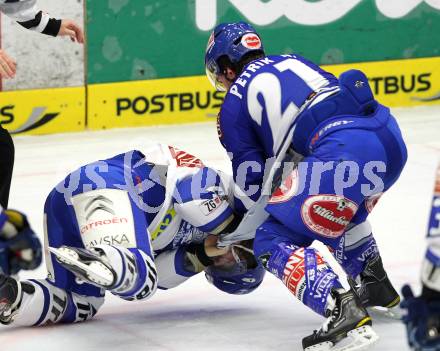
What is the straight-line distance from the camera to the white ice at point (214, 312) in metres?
4.21

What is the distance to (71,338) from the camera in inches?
168

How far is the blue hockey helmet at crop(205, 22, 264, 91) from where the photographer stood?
4.73m

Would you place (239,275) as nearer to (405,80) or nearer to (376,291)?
(376,291)

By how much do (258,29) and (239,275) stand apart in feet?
12.7

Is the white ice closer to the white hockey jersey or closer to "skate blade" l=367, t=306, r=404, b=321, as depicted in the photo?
"skate blade" l=367, t=306, r=404, b=321

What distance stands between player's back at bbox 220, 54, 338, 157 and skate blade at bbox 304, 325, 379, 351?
0.82m

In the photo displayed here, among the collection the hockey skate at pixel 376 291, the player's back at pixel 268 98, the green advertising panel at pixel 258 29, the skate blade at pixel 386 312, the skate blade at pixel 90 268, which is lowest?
the green advertising panel at pixel 258 29

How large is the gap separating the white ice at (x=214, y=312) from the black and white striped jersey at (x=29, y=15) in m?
0.91

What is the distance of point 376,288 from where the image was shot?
179 inches

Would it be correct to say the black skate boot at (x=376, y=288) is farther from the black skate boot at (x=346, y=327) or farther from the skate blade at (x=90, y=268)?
the skate blade at (x=90, y=268)

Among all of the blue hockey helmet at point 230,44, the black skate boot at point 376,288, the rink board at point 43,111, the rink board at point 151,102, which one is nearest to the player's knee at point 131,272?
the black skate boot at point 376,288

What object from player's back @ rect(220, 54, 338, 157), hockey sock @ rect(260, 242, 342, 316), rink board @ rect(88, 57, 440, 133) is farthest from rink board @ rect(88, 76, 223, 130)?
hockey sock @ rect(260, 242, 342, 316)

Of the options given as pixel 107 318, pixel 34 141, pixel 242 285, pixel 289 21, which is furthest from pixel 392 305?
pixel 289 21

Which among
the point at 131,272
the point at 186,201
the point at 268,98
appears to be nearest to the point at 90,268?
the point at 131,272
